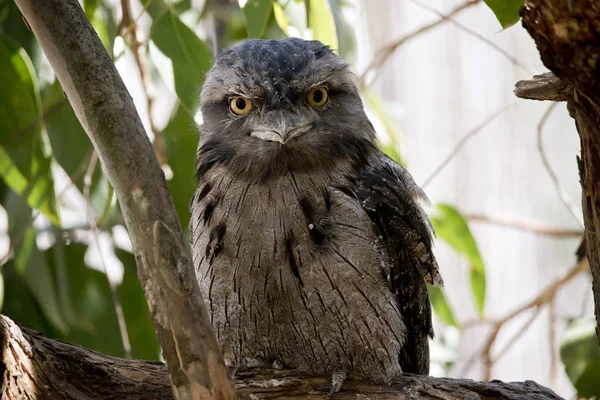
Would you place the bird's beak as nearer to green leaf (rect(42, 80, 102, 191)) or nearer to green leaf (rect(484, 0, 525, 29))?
green leaf (rect(484, 0, 525, 29))

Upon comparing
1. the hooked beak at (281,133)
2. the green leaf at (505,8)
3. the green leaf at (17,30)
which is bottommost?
the hooked beak at (281,133)

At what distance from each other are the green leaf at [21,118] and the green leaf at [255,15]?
970mm

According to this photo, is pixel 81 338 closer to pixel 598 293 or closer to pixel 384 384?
pixel 384 384

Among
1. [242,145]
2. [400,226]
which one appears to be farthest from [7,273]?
[400,226]

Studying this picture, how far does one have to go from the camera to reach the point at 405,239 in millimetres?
2477

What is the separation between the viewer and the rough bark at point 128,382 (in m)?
1.80

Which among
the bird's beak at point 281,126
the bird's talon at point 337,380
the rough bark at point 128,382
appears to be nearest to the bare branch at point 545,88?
the bird's beak at point 281,126

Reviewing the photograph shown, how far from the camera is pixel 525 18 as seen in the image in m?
1.49

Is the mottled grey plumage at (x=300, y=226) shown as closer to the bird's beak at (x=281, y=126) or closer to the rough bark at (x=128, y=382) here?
the bird's beak at (x=281, y=126)

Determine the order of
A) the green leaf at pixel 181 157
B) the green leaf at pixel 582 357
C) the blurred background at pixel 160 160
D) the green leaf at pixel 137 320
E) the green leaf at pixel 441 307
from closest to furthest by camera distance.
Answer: the blurred background at pixel 160 160 → the green leaf at pixel 582 357 → the green leaf at pixel 181 157 → the green leaf at pixel 137 320 → the green leaf at pixel 441 307

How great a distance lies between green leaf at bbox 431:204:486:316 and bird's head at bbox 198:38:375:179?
A: 1193 millimetres

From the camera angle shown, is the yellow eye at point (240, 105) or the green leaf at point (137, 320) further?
the green leaf at point (137, 320)

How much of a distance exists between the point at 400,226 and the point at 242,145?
570 mm

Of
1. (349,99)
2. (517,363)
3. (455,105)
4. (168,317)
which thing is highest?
(455,105)
